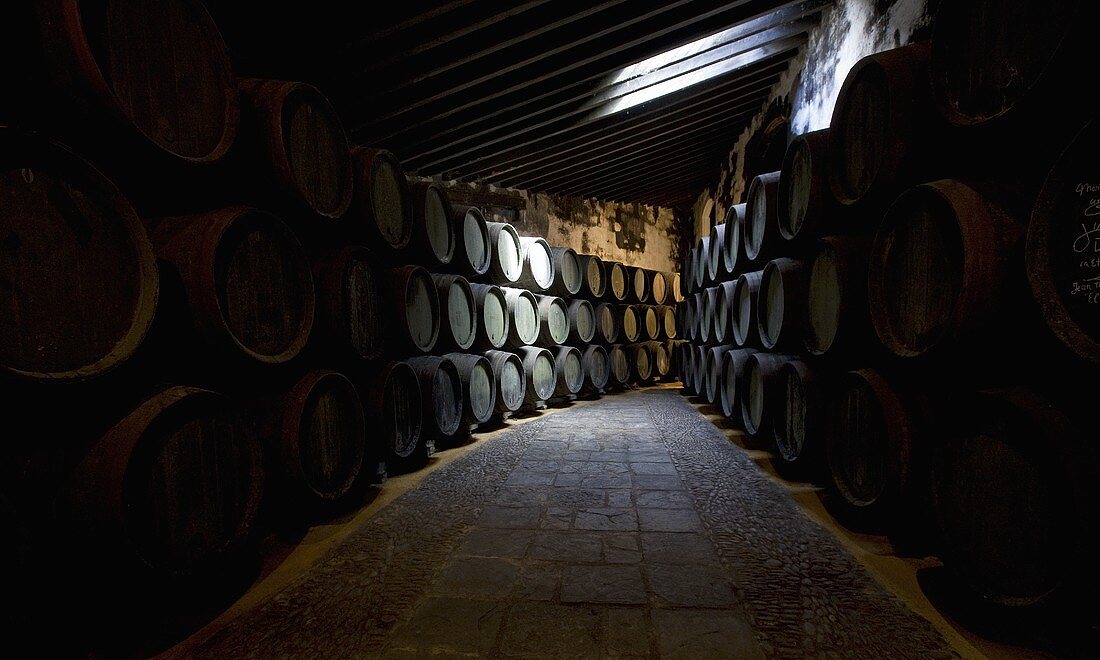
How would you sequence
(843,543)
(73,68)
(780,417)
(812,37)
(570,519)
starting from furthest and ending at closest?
1. (812,37)
2. (780,417)
3. (570,519)
4. (843,543)
5. (73,68)

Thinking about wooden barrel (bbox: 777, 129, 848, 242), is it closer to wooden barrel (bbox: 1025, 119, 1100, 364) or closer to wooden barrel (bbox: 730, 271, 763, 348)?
wooden barrel (bbox: 730, 271, 763, 348)

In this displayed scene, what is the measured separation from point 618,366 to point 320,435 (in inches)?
249

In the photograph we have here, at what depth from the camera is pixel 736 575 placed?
207cm

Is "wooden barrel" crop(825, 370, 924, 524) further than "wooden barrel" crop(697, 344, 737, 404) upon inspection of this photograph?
No

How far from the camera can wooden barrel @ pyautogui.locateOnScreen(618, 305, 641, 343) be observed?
8.66 meters

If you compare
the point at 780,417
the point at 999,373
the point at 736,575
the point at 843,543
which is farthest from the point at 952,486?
the point at 780,417

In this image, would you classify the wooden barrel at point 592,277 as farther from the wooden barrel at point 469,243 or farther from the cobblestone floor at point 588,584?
the cobblestone floor at point 588,584

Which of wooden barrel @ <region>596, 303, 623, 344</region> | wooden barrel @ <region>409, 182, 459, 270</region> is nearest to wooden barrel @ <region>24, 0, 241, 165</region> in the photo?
wooden barrel @ <region>409, 182, 459, 270</region>

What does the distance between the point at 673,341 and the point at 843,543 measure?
791cm

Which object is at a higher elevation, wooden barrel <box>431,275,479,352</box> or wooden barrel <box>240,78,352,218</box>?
wooden barrel <box>240,78,352,218</box>

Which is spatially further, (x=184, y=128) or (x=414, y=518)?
(x=414, y=518)

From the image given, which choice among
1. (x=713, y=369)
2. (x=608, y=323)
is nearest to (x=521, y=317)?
(x=608, y=323)

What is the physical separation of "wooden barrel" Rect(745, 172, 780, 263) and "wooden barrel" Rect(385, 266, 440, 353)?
316cm

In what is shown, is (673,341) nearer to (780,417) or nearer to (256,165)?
(780,417)
